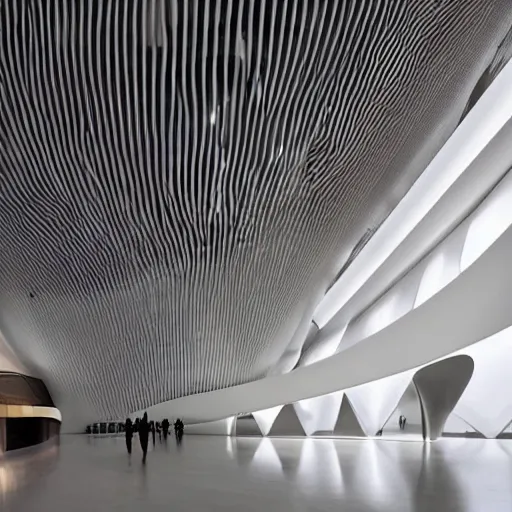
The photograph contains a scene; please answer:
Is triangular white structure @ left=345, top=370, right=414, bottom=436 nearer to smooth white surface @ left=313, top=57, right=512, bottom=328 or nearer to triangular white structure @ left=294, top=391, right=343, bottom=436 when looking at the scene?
triangular white structure @ left=294, top=391, right=343, bottom=436

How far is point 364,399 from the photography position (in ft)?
50.5

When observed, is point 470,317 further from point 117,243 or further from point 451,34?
point 117,243

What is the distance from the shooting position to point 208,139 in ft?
22.6

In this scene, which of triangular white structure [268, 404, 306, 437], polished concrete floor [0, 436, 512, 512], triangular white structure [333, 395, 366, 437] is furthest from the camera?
triangular white structure [268, 404, 306, 437]

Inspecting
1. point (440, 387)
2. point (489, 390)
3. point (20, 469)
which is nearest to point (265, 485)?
point (20, 469)

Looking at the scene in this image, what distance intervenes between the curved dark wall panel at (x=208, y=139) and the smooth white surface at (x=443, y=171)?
1916 millimetres

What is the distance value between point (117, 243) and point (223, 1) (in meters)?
5.25

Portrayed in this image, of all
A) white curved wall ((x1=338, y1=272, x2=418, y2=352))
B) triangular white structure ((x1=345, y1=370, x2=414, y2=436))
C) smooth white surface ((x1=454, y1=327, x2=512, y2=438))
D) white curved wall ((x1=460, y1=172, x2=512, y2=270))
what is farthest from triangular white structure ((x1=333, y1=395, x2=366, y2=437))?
white curved wall ((x1=460, y1=172, x2=512, y2=270))

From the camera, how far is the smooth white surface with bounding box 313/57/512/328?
10.6m

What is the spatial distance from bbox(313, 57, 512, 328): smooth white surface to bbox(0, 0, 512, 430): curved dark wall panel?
1.92 metres

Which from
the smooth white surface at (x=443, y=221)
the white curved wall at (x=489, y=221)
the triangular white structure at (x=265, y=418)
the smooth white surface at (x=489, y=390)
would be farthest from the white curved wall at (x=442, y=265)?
the triangular white structure at (x=265, y=418)

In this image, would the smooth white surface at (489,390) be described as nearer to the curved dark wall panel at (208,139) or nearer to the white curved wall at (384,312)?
the white curved wall at (384,312)

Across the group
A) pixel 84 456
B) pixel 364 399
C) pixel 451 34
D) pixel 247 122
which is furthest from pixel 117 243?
pixel 364 399

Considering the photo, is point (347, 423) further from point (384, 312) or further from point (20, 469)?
point (20, 469)
